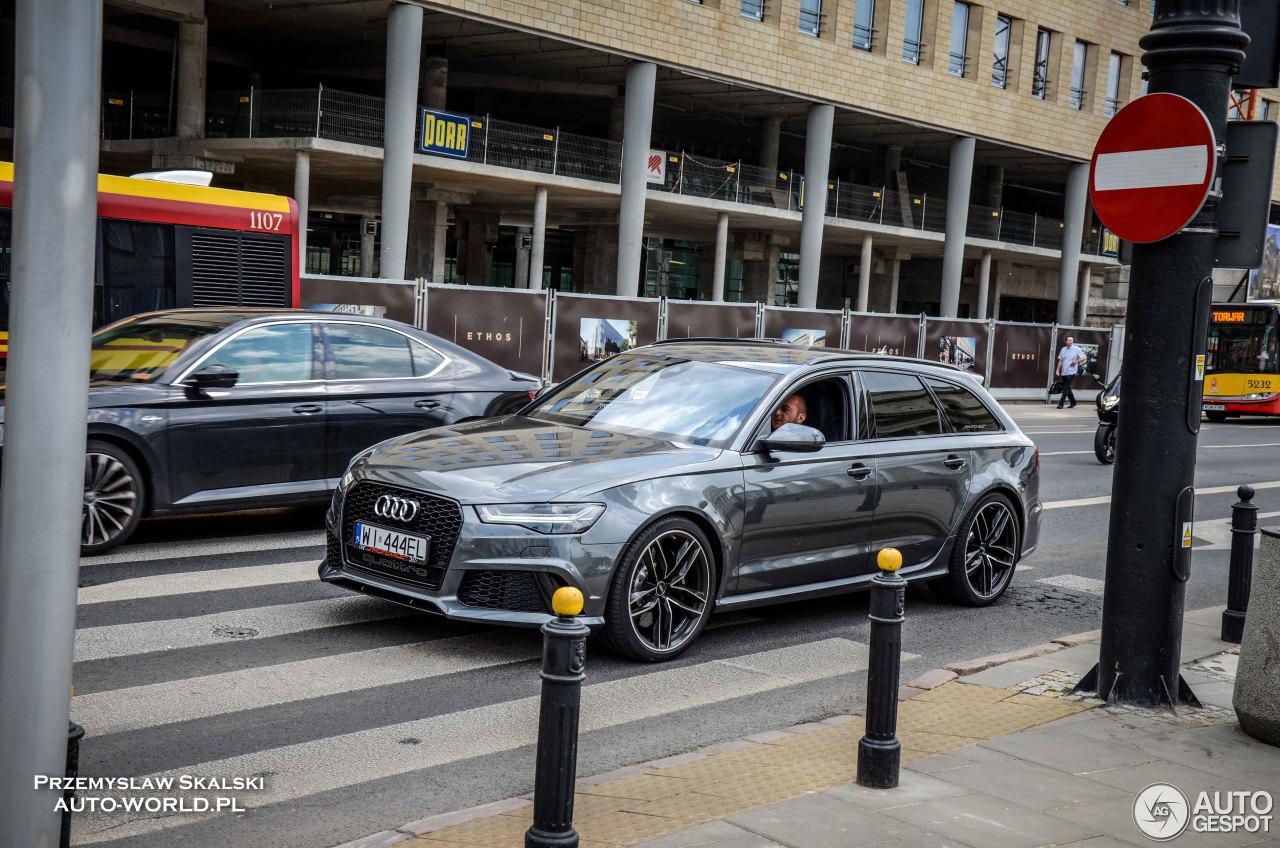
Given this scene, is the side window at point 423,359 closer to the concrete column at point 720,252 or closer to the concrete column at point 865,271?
the concrete column at point 720,252

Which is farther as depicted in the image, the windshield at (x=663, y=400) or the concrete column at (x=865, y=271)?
the concrete column at (x=865, y=271)

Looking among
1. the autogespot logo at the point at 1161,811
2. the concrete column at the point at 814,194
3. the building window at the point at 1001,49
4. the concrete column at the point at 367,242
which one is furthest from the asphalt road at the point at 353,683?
the concrete column at the point at 367,242

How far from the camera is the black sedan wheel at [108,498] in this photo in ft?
27.9

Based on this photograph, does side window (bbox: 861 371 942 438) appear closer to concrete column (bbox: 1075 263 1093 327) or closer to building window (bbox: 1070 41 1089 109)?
building window (bbox: 1070 41 1089 109)

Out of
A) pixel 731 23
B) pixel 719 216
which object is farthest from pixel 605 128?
pixel 731 23

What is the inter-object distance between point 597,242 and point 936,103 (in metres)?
11.9

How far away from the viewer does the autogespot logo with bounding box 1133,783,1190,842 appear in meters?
4.63

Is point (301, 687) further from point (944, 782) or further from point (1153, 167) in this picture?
point (1153, 167)

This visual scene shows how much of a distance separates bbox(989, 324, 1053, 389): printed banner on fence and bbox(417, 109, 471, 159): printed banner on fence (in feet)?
48.2

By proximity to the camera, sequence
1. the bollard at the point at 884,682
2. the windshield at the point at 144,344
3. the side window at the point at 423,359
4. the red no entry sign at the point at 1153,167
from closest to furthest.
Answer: the bollard at the point at 884,682 < the red no entry sign at the point at 1153,167 < the windshield at the point at 144,344 < the side window at the point at 423,359

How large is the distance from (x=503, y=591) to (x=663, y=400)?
1880 millimetres

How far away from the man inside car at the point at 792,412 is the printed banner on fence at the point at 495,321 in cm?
1533

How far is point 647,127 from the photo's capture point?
34.8 meters

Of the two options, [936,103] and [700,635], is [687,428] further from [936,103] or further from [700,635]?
[936,103]
